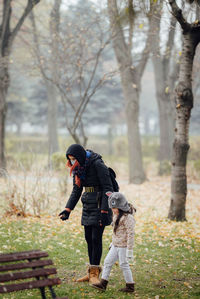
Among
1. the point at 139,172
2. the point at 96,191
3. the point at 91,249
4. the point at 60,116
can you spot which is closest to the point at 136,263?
the point at 91,249

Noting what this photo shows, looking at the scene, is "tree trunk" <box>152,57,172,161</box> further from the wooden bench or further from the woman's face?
the wooden bench

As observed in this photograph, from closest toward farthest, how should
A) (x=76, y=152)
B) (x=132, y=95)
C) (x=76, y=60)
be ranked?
(x=76, y=152) < (x=76, y=60) < (x=132, y=95)

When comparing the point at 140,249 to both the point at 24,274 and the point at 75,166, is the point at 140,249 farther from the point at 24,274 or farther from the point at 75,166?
the point at 24,274

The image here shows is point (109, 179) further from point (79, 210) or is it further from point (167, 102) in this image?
point (167, 102)

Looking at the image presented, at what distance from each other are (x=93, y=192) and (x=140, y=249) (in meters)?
2.35

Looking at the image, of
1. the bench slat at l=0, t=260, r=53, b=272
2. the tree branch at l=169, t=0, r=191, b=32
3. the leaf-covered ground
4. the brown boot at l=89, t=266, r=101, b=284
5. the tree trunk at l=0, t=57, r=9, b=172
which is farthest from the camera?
the tree trunk at l=0, t=57, r=9, b=172

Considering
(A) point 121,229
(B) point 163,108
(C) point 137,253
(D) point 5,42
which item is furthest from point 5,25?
(A) point 121,229

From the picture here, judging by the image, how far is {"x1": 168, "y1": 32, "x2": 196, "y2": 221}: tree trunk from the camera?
7.77m

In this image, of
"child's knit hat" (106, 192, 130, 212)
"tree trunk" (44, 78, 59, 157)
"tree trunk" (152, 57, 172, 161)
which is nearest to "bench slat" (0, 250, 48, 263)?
"child's knit hat" (106, 192, 130, 212)

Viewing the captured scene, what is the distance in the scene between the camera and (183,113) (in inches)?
310

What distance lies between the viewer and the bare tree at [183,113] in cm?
763

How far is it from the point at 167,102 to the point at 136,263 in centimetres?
1216

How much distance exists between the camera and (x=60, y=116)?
114 feet

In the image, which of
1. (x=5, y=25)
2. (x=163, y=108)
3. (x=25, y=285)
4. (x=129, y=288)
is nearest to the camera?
(x=25, y=285)
